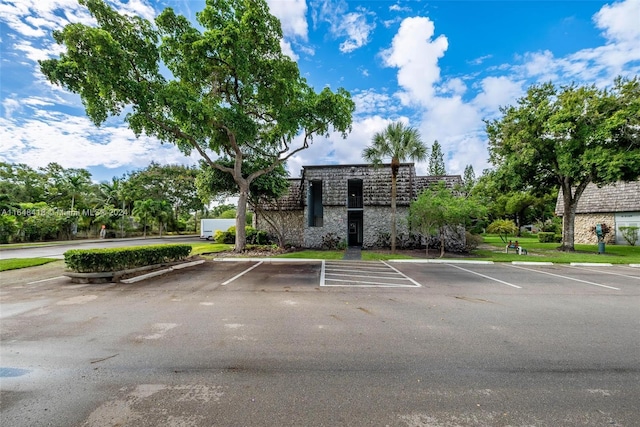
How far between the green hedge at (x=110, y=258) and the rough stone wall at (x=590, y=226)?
31562 millimetres

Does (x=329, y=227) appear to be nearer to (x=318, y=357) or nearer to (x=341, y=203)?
(x=341, y=203)

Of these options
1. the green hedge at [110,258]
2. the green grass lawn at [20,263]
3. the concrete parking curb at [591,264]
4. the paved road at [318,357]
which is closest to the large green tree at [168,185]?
the green grass lawn at [20,263]

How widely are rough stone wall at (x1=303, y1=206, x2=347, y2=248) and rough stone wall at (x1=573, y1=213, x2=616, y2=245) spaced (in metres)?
21.4

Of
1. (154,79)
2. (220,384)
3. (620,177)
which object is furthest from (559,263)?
(154,79)

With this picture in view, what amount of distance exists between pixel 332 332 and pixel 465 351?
2012mm

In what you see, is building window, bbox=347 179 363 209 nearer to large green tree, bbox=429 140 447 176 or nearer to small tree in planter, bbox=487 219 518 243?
small tree in planter, bbox=487 219 518 243

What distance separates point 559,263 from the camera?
12.9 meters

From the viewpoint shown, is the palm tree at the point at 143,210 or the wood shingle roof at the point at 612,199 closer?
the wood shingle roof at the point at 612,199

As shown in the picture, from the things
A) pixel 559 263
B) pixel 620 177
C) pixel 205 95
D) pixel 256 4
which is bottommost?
pixel 559 263

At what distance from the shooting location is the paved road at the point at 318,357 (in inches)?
100

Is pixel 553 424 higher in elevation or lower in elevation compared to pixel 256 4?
Answer: lower

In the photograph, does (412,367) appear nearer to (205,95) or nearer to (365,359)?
(365,359)

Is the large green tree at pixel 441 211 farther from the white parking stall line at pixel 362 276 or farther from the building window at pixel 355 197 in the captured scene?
the building window at pixel 355 197

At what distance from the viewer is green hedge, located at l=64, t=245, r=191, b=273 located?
825cm
